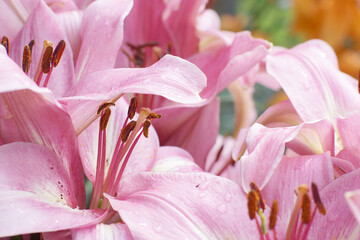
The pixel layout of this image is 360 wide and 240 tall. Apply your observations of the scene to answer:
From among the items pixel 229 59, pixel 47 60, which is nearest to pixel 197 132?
pixel 229 59

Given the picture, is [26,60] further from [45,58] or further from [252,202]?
[252,202]

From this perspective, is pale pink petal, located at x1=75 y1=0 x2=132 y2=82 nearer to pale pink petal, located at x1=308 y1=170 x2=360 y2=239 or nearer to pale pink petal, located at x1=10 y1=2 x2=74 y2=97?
pale pink petal, located at x1=10 y1=2 x2=74 y2=97

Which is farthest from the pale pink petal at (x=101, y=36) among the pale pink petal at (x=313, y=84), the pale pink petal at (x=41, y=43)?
the pale pink petal at (x=313, y=84)

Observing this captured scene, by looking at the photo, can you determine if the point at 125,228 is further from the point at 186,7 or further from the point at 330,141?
the point at 186,7

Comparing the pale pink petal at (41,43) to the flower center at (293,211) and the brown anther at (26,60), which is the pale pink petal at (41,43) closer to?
the brown anther at (26,60)

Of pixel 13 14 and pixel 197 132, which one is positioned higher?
pixel 13 14
